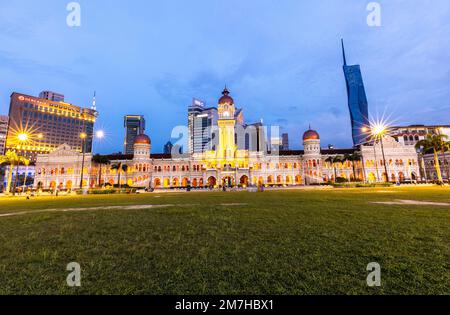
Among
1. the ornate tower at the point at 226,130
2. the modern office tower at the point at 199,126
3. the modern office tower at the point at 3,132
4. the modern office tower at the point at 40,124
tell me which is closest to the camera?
the ornate tower at the point at 226,130

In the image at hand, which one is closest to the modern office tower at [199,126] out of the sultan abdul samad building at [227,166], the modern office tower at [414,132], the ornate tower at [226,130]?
the ornate tower at [226,130]

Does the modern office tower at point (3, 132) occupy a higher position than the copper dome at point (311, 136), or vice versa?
the modern office tower at point (3, 132)

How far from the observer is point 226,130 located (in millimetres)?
79250

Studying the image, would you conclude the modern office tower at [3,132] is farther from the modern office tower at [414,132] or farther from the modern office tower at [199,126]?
the modern office tower at [414,132]

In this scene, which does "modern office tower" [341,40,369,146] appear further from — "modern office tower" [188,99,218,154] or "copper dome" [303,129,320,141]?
"copper dome" [303,129,320,141]

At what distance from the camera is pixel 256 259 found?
4.75 metres

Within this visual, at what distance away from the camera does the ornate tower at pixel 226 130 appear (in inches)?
3051

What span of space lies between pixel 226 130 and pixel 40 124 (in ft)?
436

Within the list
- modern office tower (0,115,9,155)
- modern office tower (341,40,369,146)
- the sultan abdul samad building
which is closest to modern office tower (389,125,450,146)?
the sultan abdul samad building

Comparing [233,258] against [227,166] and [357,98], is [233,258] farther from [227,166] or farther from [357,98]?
[357,98]

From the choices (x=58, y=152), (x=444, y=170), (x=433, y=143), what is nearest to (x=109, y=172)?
(x=58, y=152)

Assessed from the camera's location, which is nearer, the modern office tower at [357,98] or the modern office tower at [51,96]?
the modern office tower at [357,98]

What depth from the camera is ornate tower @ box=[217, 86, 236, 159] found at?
77500mm
